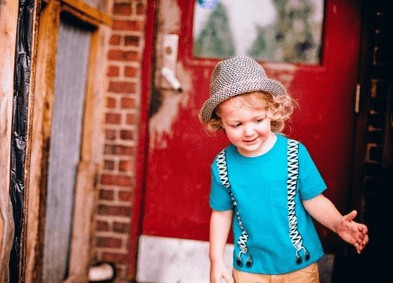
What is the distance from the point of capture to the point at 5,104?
1.82 meters

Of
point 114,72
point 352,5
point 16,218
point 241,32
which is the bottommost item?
point 16,218

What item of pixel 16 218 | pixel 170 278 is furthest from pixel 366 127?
pixel 16 218

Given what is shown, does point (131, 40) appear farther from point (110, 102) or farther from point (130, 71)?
point (110, 102)

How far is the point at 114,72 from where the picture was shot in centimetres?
297

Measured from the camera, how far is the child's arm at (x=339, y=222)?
1746 millimetres

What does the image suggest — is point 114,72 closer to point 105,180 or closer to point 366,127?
point 105,180

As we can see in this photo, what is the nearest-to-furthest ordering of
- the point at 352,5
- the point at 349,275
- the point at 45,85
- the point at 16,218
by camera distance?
1. the point at 16,218
2. the point at 45,85
3. the point at 349,275
4. the point at 352,5

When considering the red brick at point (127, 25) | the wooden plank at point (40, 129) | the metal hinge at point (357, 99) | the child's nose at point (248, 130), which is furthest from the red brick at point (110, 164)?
the metal hinge at point (357, 99)

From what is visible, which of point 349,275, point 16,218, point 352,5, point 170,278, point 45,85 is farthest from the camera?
point 170,278

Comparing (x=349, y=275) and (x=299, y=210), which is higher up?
(x=299, y=210)

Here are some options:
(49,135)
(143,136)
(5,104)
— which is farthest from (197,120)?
A: (5,104)

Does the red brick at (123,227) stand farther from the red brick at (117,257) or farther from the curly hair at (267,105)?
the curly hair at (267,105)

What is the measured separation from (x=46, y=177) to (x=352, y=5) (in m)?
2.03

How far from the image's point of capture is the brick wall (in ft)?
9.65
